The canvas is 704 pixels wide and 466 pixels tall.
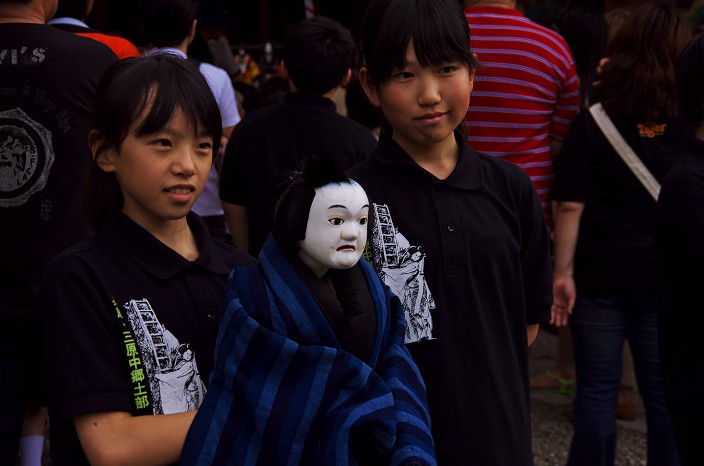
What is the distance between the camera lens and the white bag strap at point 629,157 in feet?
12.2

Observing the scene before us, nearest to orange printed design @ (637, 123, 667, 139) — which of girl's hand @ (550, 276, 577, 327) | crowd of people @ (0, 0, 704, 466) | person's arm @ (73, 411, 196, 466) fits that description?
crowd of people @ (0, 0, 704, 466)

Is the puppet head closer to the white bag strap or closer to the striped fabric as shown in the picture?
the striped fabric

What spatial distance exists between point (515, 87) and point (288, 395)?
7.16 ft

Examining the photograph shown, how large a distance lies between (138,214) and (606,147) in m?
2.28

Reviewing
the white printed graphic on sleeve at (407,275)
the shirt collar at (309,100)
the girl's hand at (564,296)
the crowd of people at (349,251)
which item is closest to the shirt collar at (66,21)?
the crowd of people at (349,251)

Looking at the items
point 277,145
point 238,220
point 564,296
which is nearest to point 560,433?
point 564,296

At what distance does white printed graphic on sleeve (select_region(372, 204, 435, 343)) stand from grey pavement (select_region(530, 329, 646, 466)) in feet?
8.39

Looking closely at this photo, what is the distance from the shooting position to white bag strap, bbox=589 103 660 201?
147 inches

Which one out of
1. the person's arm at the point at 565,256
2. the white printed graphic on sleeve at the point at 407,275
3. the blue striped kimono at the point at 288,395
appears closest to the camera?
the blue striped kimono at the point at 288,395

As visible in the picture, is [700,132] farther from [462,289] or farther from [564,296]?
[564,296]

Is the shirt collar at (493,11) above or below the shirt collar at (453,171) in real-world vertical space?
above

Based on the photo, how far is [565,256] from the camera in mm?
3883

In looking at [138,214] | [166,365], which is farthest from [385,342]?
[138,214]

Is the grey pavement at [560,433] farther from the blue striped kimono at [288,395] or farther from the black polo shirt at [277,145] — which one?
the blue striped kimono at [288,395]
